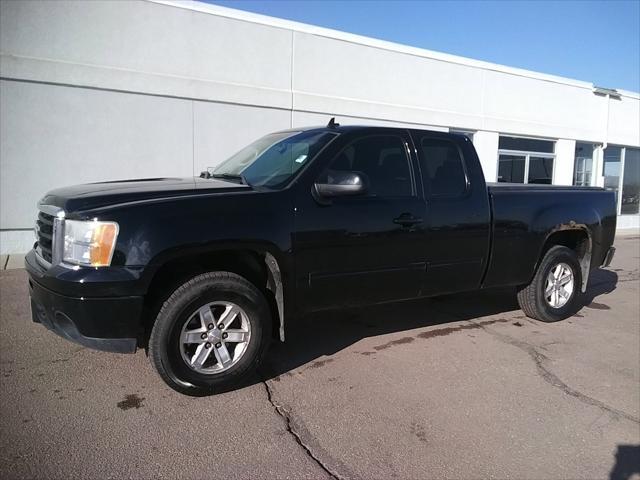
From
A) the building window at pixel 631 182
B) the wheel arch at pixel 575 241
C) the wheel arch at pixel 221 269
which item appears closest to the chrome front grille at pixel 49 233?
the wheel arch at pixel 221 269

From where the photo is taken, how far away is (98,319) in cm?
314

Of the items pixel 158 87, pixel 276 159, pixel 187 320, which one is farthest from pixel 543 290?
pixel 158 87

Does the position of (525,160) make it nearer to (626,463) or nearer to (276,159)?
(276,159)

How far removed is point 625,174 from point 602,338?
15.9 metres

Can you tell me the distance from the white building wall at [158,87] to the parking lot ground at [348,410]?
15.0ft

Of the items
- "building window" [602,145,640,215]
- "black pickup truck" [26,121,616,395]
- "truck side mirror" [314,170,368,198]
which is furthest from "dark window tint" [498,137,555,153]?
"truck side mirror" [314,170,368,198]

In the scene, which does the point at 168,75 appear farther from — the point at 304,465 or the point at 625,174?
the point at 625,174

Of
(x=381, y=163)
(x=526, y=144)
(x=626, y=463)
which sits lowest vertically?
(x=626, y=463)

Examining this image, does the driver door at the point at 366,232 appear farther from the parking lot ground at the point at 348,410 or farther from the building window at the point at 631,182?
the building window at the point at 631,182

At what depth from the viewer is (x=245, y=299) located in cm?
353

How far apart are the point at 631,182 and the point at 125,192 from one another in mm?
19991

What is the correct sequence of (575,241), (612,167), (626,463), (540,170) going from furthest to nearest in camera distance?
(612,167) → (540,170) → (575,241) → (626,463)

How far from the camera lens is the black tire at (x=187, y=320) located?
3.30m

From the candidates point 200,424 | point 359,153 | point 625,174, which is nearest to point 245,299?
point 200,424
